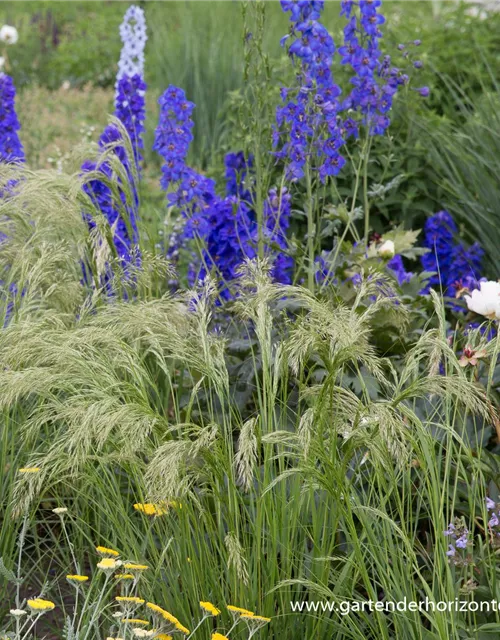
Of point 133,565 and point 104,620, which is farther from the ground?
point 133,565

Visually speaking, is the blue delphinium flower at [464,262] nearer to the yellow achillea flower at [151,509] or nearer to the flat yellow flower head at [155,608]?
the yellow achillea flower at [151,509]

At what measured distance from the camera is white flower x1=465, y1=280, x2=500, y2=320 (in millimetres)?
2586

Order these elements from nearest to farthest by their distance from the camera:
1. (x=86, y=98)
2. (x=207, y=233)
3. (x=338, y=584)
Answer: (x=338, y=584) < (x=207, y=233) < (x=86, y=98)

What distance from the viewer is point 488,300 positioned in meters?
2.60

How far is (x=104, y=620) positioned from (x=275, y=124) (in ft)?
6.94

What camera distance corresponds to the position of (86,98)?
30.9 ft

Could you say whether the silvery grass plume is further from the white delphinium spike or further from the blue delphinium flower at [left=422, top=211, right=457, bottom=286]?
the white delphinium spike

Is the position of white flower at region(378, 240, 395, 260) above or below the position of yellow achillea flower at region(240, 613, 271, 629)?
above

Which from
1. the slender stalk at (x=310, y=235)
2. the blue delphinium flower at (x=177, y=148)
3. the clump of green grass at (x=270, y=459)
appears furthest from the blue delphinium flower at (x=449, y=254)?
the clump of green grass at (x=270, y=459)

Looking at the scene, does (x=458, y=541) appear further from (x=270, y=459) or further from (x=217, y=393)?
(x=217, y=393)

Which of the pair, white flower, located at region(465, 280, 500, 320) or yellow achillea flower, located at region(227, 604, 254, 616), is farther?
white flower, located at region(465, 280, 500, 320)

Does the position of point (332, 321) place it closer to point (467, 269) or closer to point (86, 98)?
point (467, 269)

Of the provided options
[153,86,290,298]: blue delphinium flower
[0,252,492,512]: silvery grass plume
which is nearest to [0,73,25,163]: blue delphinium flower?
[153,86,290,298]: blue delphinium flower

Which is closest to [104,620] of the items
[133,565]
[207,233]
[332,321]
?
[133,565]
